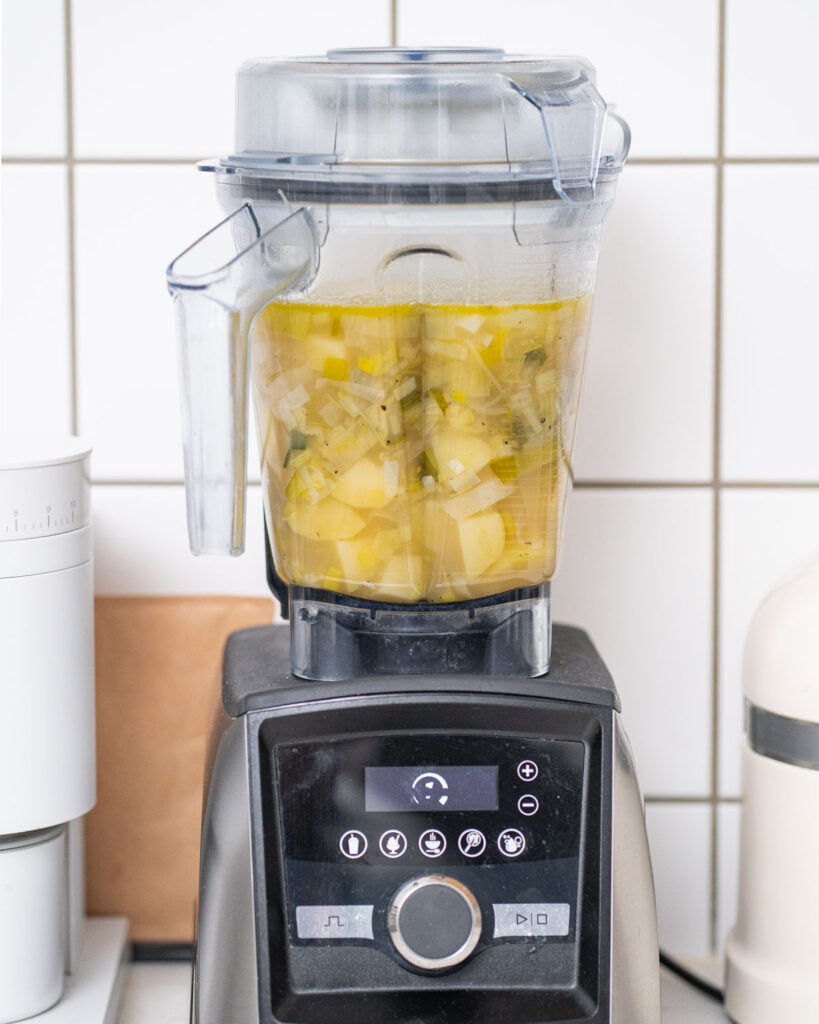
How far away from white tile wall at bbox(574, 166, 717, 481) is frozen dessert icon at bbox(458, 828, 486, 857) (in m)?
0.28

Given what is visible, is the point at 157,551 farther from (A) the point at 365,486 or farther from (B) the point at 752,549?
(B) the point at 752,549

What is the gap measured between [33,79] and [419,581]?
40 centimetres

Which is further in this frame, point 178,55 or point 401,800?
point 178,55

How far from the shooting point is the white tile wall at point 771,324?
2.47ft

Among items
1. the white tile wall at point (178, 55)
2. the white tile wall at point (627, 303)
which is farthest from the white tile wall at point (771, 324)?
the white tile wall at point (178, 55)

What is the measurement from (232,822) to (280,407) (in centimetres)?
19

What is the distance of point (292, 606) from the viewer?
61 cm

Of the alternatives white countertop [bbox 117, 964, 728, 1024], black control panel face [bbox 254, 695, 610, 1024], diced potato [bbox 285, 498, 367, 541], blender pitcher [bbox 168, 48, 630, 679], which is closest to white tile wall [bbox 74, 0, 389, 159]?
blender pitcher [bbox 168, 48, 630, 679]

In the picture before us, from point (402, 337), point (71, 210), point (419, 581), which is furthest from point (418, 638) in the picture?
point (71, 210)

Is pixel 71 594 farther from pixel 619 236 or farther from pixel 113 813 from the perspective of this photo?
pixel 619 236

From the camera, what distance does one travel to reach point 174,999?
732 mm

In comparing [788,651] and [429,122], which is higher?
[429,122]

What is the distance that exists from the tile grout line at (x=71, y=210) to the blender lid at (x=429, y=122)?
0.21 m

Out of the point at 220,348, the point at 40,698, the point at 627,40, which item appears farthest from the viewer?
the point at 627,40
